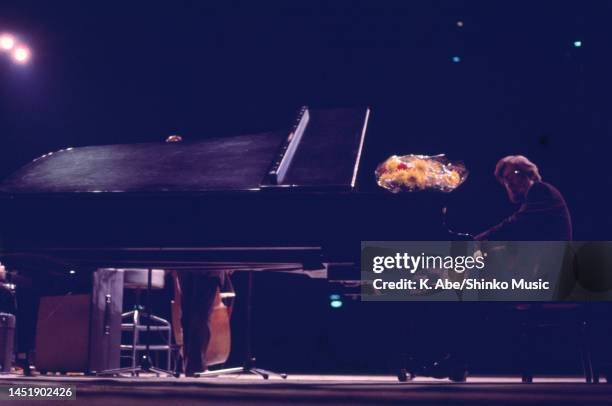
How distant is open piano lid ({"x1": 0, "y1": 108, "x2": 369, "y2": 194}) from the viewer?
345 cm

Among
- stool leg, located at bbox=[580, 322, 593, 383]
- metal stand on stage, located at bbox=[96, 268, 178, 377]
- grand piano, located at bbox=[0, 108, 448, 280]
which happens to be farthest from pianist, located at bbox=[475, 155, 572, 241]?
metal stand on stage, located at bbox=[96, 268, 178, 377]

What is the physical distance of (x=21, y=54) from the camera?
5547mm

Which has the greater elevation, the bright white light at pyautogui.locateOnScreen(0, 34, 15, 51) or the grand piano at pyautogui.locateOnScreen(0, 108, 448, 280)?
the bright white light at pyautogui.locateOnScreen(0, 34, 15, 51)

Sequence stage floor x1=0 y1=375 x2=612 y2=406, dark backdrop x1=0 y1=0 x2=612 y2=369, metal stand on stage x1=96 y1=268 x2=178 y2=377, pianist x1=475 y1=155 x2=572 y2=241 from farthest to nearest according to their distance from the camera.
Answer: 1. dark backdrop x1=0 y1=0 x2=612 y2=369
2. metal stand on stage x1=96 y1=268 x2=178 y2=377
3. pianist x1=475 y1=155 x2=572 y2=241
4. stage floor x1=0 y1=375 x2=612 y2=406

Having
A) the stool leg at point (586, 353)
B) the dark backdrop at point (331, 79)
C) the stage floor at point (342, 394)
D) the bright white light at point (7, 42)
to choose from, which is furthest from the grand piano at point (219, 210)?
the bright white light at point (7, 42)

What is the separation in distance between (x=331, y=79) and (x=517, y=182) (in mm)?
2189

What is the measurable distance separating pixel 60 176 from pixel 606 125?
135 inches

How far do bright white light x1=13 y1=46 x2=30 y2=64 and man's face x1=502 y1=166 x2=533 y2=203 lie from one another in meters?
3.73

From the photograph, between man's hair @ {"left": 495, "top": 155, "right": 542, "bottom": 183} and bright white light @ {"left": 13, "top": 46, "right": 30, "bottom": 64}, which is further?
bright white light @ {"left": 13, "top": 46, "right": 30, "bottom": 64}

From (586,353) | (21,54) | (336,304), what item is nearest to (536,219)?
(586,353)

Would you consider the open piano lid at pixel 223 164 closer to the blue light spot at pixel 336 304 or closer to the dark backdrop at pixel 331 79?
the dark backdrop at pixel 331 79

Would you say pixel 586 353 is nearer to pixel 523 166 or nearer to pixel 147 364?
pixel 523 166

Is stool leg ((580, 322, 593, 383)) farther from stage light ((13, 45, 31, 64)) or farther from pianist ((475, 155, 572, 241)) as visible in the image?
stage light ((13, 45, 31, 64))

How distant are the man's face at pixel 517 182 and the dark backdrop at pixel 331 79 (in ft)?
3.40
